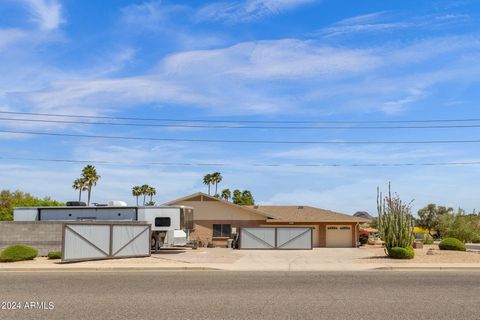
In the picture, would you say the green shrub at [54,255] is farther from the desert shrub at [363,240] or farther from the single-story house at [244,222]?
the desert shrub at [363,240]

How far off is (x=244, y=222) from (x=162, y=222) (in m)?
15.6

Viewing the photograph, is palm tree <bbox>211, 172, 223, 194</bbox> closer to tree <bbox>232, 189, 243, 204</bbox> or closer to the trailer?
tree <bbox>232, 189, 243, 204</bbox>

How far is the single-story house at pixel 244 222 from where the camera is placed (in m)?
50.5

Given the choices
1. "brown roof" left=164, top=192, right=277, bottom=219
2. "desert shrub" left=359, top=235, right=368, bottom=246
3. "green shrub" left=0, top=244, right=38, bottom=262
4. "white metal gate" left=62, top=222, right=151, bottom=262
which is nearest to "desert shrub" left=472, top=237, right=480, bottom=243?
"desert shrub" left=359, top=235, right=368, bottom=246

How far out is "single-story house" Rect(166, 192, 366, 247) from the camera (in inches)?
1987

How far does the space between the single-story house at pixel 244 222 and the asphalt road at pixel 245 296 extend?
29702 millimetres

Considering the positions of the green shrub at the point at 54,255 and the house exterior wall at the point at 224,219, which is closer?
the green shrub at the point at 54,255

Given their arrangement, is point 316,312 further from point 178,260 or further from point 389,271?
point 178,260

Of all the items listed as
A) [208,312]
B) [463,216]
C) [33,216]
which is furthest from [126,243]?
[463,216]

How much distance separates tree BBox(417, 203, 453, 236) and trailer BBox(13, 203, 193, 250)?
208 ft

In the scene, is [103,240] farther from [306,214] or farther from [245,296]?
[306,214]

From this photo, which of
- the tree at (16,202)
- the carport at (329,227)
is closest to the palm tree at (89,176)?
the tree at (16,202)

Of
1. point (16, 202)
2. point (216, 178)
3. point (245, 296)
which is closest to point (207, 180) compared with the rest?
point (216, 178)

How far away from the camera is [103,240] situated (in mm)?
28422
